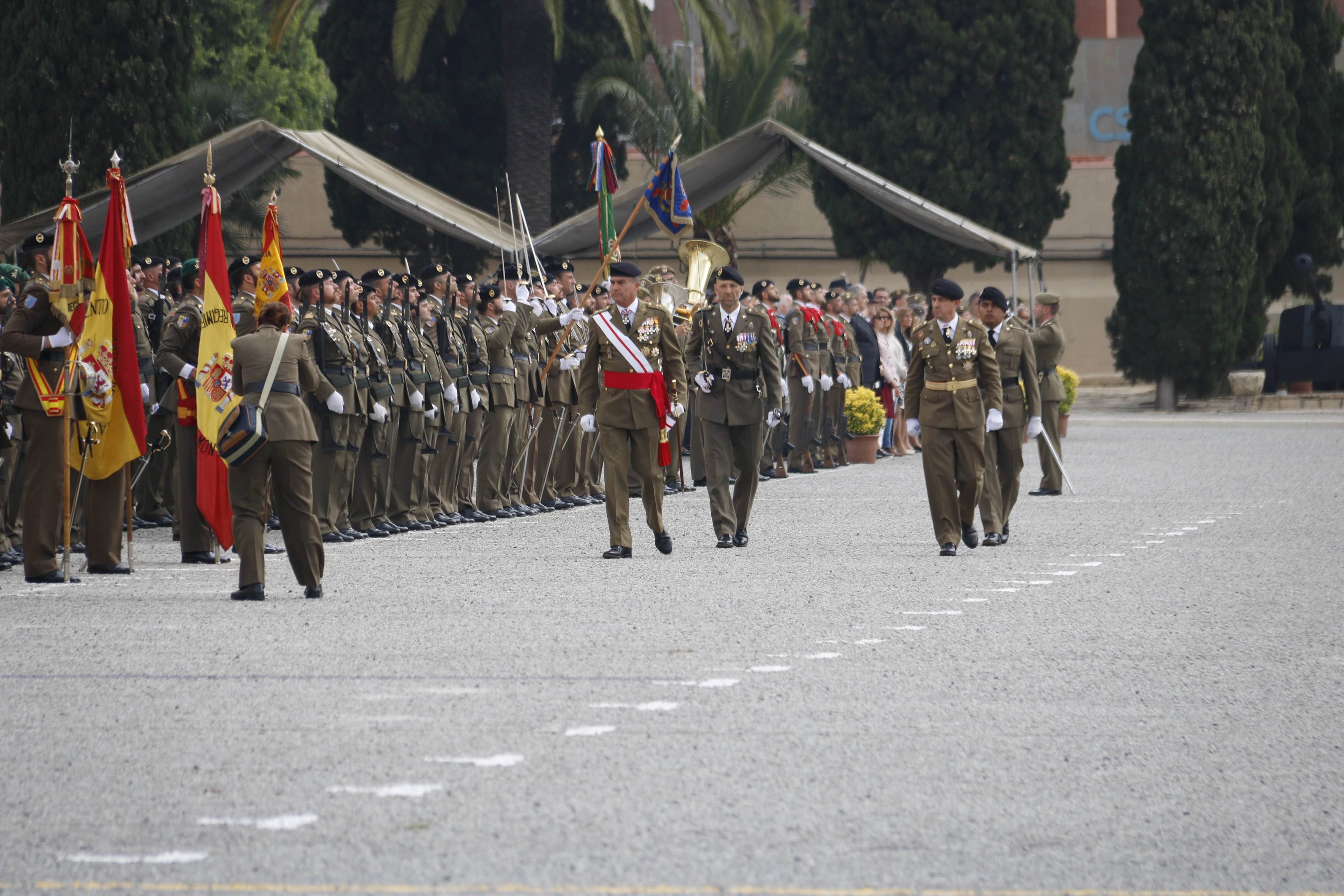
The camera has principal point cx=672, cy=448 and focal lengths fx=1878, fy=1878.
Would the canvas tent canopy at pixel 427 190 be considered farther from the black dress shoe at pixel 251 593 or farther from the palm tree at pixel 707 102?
the palm tree at pixel 707 102

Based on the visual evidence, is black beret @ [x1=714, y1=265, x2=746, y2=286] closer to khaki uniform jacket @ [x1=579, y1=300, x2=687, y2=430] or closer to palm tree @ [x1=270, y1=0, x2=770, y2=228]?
khaki uniform jacket @ [x1=579, y1=300, x2=687, y2=430]

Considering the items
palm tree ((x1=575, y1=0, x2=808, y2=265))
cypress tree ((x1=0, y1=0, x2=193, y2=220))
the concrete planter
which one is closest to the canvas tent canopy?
cypress tree ((x1=0, y1=0, x2=193, y2=220))

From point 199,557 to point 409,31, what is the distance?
18863mm

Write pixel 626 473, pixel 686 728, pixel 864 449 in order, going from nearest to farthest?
pixel 686 728 < pixel 626 473 < pixel 864 449

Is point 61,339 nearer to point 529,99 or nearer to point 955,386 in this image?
point 955,386

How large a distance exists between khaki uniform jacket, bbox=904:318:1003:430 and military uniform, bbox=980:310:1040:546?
219 mm

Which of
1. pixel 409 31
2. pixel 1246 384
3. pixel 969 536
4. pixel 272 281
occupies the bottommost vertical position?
pixel 969 536

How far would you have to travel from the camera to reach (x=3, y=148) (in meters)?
23.5

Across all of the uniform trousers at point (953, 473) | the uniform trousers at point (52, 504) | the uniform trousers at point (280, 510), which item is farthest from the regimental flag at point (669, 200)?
the uniform trousers at point (280, 510)

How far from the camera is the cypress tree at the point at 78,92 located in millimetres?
23031

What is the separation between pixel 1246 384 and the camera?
35.1 metres

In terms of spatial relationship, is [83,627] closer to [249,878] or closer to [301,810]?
[301,810]

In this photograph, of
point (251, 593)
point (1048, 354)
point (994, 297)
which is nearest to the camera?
point (251, 593)

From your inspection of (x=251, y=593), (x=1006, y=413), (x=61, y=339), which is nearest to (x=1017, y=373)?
(x=1006, y=413)
